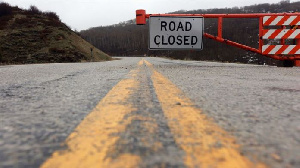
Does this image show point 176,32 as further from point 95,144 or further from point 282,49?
point 95,144

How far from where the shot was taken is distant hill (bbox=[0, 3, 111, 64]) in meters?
16.1

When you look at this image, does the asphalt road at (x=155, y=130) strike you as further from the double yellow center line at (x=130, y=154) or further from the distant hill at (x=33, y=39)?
the distant hill at (x=33, y=39)

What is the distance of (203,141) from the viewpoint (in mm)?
820

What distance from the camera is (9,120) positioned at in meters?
1.14

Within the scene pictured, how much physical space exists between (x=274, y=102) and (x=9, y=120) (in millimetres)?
1562

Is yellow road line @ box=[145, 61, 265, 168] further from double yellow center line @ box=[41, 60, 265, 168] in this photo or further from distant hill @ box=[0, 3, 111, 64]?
distant hill @ box=[0, 3, 111, 64]

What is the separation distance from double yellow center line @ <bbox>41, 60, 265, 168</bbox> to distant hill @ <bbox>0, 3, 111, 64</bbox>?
15.9m

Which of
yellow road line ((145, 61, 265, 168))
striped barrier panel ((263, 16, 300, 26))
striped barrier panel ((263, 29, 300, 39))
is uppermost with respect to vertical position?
striped barrier panel ((263, 16, 300, 26))

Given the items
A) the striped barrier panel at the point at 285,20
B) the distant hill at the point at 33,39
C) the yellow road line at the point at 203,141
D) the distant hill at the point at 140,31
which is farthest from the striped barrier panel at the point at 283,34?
the distant hill at the point at 140,31

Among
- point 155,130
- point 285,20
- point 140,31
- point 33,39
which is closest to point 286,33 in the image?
point 285,20

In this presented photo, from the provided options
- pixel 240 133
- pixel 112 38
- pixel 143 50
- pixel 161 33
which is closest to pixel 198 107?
pixel 240 133

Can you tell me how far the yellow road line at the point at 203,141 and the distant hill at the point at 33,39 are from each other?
16052 millimetres

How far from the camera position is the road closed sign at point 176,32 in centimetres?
688

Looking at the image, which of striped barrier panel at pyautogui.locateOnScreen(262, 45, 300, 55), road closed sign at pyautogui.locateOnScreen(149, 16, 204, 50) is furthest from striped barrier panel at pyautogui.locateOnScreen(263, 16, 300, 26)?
road closed sign at pyautogui.locateOnScreen(149, 16, 204, 50)
